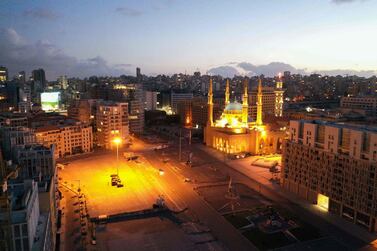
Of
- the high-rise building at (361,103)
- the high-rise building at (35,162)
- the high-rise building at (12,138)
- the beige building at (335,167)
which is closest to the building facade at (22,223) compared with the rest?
the high-rise building at (35,162)

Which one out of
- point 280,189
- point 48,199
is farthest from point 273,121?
point 48,199

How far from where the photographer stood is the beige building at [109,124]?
249 ft

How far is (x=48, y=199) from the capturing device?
27750 mm

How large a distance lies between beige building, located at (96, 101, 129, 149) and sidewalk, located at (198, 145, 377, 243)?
20815 millimetres

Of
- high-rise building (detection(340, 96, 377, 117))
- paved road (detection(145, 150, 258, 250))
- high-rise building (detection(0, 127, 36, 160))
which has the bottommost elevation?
paved road (detection(145, 150, 258, 250))

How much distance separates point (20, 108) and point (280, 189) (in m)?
84.6

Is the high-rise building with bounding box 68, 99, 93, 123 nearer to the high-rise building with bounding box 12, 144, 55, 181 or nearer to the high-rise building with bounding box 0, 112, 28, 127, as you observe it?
the high-rise building with bounding box 0, 112, 28, 127

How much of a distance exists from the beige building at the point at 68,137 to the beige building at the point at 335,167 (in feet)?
142

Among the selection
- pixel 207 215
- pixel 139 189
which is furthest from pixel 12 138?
pixel 207 215

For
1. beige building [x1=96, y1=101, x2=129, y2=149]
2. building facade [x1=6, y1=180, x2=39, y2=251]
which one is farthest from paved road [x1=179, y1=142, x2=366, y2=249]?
beige building [x1=96, y1=101, x2=129, y2=149]

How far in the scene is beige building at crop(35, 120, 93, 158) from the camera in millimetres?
65819

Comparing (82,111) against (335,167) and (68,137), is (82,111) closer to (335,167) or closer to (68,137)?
(68,137)

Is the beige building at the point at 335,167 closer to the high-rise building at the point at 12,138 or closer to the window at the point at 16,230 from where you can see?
the window at the point at 16,230

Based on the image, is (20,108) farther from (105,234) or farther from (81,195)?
(105,234)
